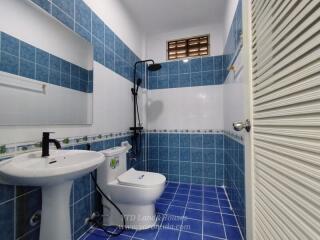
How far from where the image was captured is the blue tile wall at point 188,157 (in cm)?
255

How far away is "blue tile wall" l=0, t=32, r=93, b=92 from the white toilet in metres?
0.69

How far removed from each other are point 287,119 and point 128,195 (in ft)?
4.61

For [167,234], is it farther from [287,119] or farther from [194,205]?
[287,119]

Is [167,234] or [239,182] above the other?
[239,182]

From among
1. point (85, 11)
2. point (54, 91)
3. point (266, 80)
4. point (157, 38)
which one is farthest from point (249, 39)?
point (157, 38)

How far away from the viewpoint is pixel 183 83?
270 cm

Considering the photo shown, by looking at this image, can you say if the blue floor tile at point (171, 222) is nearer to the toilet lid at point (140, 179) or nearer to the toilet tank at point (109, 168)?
the toilet lid at point (140, 179)

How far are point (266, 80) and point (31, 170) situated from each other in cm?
101

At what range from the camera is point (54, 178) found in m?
0.77

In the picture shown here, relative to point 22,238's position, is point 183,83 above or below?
above

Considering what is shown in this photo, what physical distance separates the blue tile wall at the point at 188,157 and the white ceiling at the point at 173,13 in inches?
66.1

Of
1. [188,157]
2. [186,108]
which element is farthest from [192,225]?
[186,108]

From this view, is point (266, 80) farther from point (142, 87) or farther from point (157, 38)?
point (157, 38)

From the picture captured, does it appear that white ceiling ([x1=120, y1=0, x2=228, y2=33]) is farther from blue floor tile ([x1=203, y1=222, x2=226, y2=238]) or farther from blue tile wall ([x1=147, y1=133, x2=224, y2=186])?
blue floor tile ([x1=203, y1=222, x2=226, y2=238])
